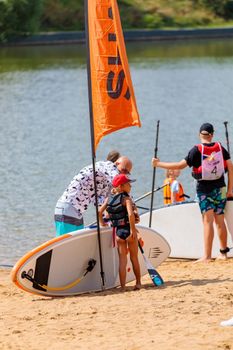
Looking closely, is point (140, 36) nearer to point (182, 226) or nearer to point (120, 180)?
point (182, 226)

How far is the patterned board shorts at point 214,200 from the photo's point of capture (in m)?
12.6

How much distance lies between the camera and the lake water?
19359 mm

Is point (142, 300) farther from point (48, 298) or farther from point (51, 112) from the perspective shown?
point (51, 112)

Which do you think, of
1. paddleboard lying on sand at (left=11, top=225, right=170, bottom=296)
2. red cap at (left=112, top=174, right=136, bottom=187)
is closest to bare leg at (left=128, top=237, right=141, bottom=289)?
paddleboard lying on sand at (left=11, top=225, right=170, bottom=296)

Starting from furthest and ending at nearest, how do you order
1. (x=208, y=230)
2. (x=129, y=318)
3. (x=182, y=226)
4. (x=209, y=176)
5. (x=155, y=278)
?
1. (x=182, y=226)
2. (x=208, y=230)
3. (x=209, y=176)
4. (x=155, y=278)
5. (x=129, y=318)

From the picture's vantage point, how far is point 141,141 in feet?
89.2

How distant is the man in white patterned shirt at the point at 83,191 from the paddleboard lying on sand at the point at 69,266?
0.24m

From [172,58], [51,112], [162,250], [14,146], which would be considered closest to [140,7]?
[172,58]

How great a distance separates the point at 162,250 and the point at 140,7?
75.2 m

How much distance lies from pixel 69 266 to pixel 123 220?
864 millimetres

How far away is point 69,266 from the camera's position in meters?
11.3

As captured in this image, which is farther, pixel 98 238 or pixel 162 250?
pixel 162 250

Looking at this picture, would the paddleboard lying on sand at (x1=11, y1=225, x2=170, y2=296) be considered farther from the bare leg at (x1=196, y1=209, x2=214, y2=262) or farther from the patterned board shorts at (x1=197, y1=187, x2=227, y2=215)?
the bare leg at (x1=196, y1=209, x2=214, y2=262)

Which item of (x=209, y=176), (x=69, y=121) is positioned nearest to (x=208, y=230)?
(x=209, y=176)
